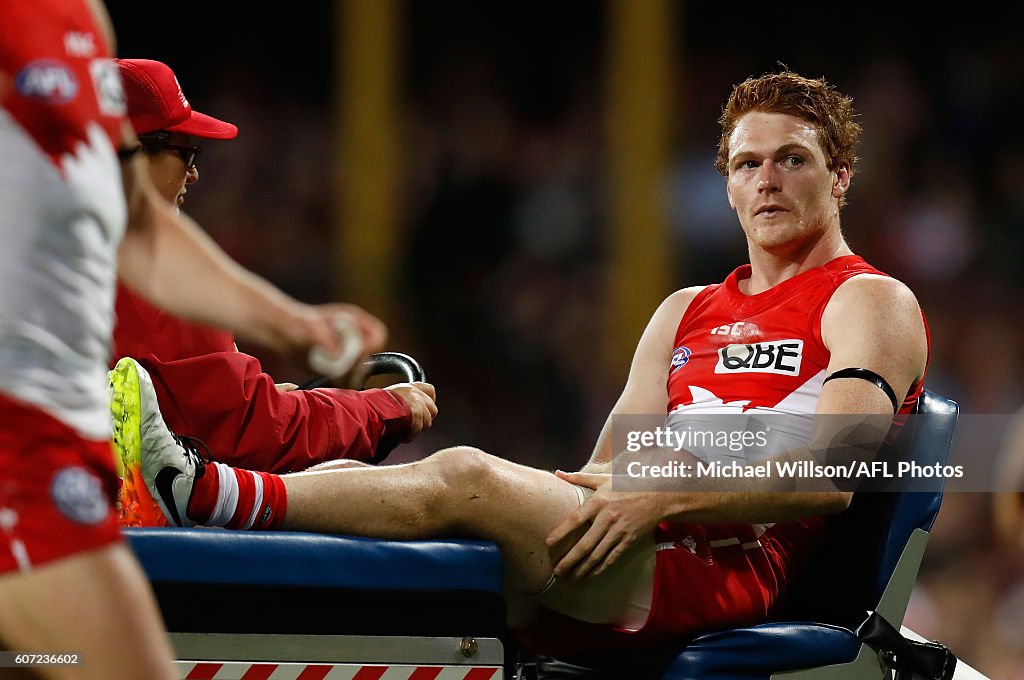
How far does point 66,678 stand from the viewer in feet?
3.84

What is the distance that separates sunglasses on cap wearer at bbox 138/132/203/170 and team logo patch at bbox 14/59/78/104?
131 centimetres

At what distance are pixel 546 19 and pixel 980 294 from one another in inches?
110

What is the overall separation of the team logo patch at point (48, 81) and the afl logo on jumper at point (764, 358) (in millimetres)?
1530

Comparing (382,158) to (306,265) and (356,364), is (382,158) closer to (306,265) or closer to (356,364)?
(306,265)

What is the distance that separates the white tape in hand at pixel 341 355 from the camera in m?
1.23

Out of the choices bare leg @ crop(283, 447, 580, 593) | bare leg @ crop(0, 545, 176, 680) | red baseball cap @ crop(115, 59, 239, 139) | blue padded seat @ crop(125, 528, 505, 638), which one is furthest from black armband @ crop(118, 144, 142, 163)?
red baseball cap @ crop(115, 59, 239, 139)

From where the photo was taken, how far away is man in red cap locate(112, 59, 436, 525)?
238cm

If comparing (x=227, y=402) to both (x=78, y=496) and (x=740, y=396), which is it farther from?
(x=78, y=496)

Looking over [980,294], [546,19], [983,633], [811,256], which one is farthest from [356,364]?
[546,19]

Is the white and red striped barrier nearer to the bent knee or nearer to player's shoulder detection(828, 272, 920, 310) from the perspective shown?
the bent knee

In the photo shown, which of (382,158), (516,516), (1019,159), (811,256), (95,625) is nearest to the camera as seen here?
(95,625)

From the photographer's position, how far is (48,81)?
3.86 ft
